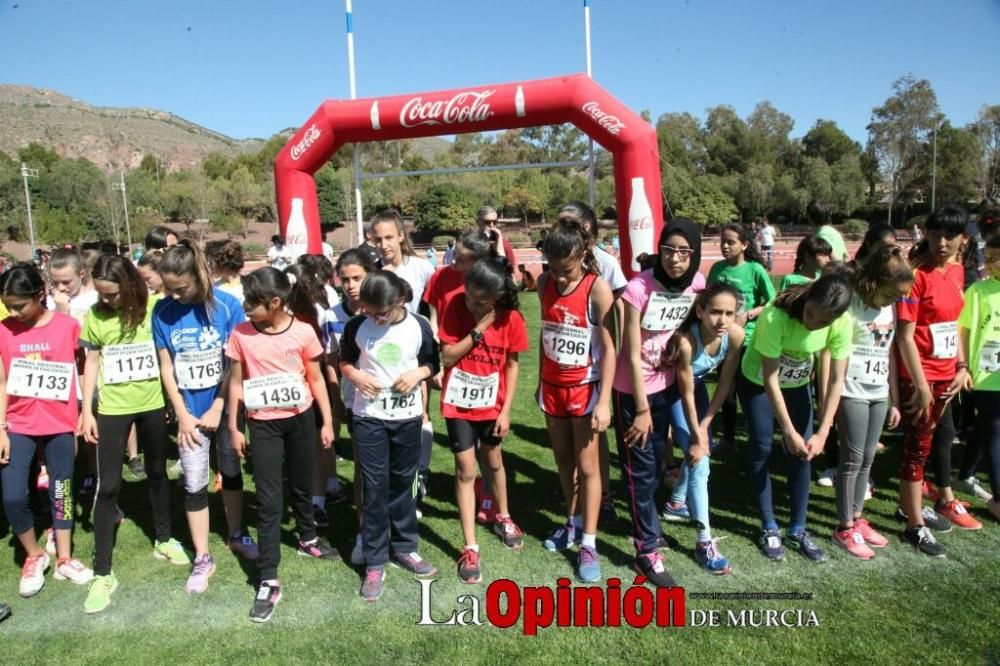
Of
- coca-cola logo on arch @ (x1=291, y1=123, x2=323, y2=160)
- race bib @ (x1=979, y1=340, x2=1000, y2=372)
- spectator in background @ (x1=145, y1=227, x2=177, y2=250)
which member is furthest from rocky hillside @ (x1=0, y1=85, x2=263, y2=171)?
race bib @ (x1=979, y1=340, x2=1000, y2=372)

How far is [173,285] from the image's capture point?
3.04 metres

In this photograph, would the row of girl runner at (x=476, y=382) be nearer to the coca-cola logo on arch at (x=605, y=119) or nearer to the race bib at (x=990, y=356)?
the race bib at (x=990, y=356)

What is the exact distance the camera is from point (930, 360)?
3.47 meters

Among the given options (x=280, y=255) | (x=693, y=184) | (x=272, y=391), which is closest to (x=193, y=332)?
(x=272, y=391)

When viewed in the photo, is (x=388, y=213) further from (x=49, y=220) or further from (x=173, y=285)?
(x=49, y=220)

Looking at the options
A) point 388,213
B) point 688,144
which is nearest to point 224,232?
point 688,144

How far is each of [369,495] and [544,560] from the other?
99 cm

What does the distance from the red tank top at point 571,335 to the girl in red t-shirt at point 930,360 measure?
1.66 meters

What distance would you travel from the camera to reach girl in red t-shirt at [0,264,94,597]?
3.20m

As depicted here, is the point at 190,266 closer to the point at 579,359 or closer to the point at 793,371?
the point at 579,359

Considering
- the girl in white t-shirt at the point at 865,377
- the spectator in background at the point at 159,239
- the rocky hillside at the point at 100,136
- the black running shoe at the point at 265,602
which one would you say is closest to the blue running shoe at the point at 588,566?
the girl in white t-shirt at the point at 865,377

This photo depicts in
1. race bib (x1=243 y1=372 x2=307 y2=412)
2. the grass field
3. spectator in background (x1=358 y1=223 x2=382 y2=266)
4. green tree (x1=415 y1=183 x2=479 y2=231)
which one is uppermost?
green tree (x1=415 y1=183 x2=479 y2=231)

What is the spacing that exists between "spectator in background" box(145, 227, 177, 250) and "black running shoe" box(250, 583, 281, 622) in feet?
11.0

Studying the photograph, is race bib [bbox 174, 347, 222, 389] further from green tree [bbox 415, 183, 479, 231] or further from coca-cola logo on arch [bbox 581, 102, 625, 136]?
green tree [bbox 415, 183, 479, 231]
